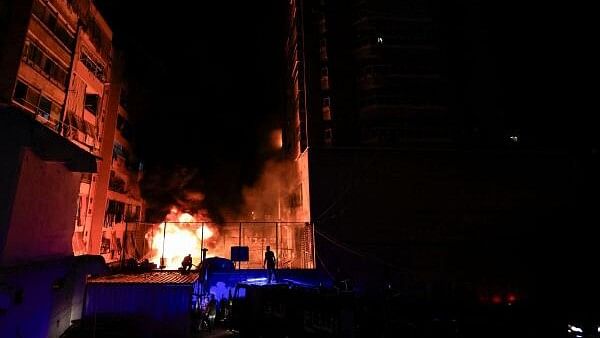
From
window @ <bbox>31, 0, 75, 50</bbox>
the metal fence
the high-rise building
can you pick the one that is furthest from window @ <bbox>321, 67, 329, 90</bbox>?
window @ <bbox>31, 0, 75, 50</bbox>

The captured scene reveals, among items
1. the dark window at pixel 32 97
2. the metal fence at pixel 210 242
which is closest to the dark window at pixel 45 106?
the dark window at pixel 32 97

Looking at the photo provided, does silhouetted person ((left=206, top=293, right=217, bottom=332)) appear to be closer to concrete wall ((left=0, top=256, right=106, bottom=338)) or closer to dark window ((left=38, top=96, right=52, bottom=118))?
concrete wall ((left=0, top=256, right=106, bottom=338))

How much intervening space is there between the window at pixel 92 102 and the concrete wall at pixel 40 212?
1804 cm

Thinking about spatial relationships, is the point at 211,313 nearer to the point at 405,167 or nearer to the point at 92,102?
the point at 405,167

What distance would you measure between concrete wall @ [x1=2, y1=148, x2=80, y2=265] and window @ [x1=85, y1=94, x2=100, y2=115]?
59.2 feet

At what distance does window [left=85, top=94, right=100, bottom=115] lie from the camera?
102ft

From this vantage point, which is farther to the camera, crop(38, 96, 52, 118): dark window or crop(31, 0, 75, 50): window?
crop(38, 96, 52, 118): dark window

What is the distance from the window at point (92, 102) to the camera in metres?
31.1

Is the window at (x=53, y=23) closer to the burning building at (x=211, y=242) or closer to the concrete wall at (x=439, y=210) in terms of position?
the burning building at (x=211, y=242)

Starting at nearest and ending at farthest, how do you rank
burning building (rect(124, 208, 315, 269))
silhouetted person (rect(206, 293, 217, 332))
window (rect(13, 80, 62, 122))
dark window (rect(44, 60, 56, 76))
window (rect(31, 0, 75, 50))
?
silhouetted person (rect(206, 293, 217, 332))
window (rect(13, 80, 62, 122))
window (rect(31, 0, 75, 50))
dark window (rect(44, 60, 56, 76))
burning building (rect(124, 208, 315, 269))

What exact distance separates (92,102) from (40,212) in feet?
73.0

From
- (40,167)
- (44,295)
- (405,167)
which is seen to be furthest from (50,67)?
(405,167)

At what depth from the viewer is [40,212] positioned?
12953mm

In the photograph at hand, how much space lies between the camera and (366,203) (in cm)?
2597
